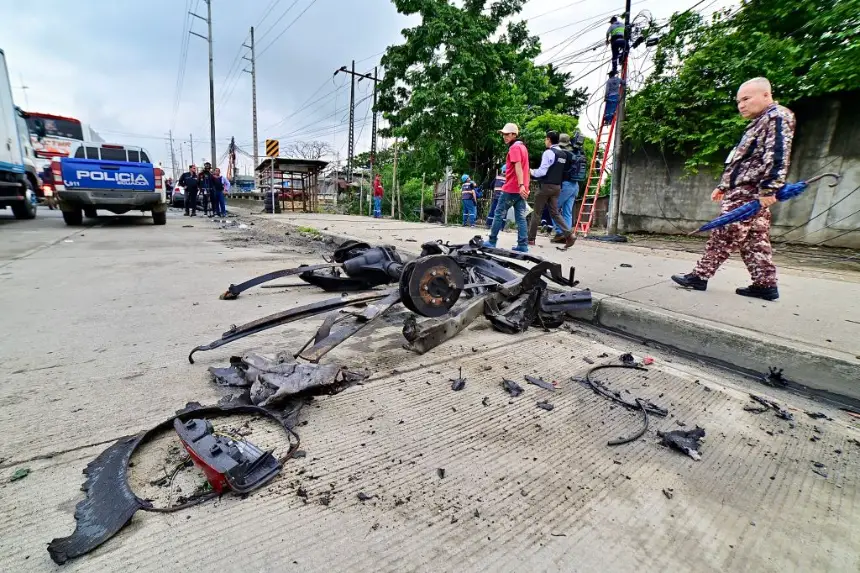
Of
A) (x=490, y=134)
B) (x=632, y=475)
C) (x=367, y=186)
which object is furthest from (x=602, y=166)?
(x=367, y=186)

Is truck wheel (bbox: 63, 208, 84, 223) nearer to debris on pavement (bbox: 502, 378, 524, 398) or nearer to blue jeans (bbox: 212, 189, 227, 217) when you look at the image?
blue jeans (bbox: 212, 189, 227, 217)

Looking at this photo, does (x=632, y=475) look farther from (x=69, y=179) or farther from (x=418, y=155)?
(x=418, y=155)

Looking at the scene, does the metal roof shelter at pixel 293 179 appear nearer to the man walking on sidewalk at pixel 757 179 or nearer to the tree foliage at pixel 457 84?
the tree foliage at pixel 457 84

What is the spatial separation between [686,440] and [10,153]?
13764 millimetres

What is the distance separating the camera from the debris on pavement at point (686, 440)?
1680mm

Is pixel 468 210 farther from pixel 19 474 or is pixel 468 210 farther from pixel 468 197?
pixel 19 474

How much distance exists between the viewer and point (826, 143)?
7598 millimetres

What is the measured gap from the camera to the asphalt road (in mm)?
1178

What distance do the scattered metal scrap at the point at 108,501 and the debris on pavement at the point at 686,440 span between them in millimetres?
1549

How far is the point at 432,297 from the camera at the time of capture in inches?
104

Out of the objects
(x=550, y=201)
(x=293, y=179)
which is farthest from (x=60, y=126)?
(x=550, y=201)

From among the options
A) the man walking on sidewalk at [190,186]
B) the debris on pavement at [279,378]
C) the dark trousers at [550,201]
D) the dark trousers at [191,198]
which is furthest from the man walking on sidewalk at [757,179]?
the dark trousers at [191,198]

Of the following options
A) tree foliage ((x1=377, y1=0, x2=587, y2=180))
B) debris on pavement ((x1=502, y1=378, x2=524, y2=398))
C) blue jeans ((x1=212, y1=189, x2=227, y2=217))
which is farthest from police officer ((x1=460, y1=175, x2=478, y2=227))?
debris on pavement ((x1=502, y1=378, x2=524, y2=398))

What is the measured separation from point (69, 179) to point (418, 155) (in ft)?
35.5
